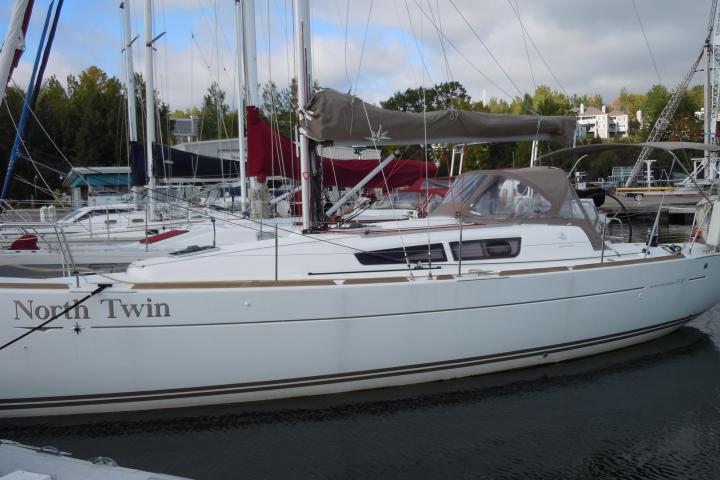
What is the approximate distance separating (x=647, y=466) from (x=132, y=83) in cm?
1542

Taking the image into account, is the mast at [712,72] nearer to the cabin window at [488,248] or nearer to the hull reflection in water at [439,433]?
the cabin window at [488,248]

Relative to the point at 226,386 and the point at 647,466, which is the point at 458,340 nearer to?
the point at 647,466

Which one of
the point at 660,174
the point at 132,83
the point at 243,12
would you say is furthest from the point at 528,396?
the point at 660,174

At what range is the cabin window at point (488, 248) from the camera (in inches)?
230

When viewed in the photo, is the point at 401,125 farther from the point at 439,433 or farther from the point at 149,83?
the point at 149,83

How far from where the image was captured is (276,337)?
4746 mm

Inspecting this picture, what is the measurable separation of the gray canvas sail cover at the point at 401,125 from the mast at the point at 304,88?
6.8 inches

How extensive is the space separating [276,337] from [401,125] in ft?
9.38

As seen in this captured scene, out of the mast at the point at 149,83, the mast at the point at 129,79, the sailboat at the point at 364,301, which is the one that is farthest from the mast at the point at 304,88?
the mast at the point at 129,79

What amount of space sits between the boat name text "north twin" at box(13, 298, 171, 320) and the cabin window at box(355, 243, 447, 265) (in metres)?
1.97

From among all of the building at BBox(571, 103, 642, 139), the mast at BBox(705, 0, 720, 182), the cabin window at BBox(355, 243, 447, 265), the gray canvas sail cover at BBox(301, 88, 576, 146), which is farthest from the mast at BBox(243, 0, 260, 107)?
the building at BBox(571, 103, 642, 139)

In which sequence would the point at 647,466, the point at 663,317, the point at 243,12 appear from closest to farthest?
the point at 647,466 → the point at 663,317 → the point at 243,12

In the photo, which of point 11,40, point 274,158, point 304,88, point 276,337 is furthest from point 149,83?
point 276,337

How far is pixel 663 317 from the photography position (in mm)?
6422
